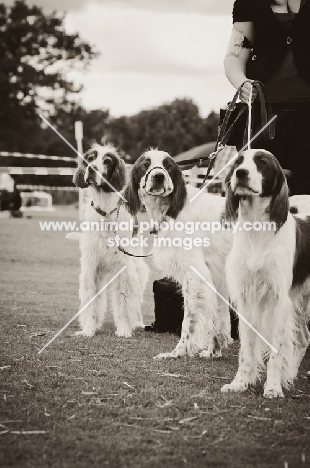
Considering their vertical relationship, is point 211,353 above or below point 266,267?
below

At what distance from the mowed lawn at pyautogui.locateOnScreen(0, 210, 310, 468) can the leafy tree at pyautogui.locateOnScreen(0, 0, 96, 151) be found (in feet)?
118

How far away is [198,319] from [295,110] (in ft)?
5.93

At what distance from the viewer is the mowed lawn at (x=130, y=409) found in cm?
319

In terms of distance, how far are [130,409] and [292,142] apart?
2.37 meters

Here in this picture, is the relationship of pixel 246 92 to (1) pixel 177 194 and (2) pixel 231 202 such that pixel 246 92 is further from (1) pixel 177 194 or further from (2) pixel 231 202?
(1) pixel 177 194

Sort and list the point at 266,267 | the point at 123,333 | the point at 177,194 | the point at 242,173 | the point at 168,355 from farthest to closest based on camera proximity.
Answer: the point at 123,333
the point at 177,194
the point at 168,355
the point at 266,267
the point at 242,173

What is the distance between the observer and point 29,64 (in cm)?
4234

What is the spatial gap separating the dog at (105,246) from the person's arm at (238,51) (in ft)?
6.60

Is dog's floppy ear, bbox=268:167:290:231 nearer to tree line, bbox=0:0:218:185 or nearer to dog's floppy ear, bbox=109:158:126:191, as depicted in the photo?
dog's floppy ear, bbox=109:158:126:191

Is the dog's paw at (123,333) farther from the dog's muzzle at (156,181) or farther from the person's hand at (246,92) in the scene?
the person's hand at (246,92)

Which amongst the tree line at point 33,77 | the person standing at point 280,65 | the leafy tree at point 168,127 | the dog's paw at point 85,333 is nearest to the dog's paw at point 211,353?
the dog's paw at point 85,333

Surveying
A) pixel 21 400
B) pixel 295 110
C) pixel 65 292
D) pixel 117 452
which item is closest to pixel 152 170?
pixel 295 110

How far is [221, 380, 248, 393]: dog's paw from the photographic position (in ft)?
14.7

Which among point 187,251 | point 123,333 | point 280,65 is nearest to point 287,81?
point 280,65
